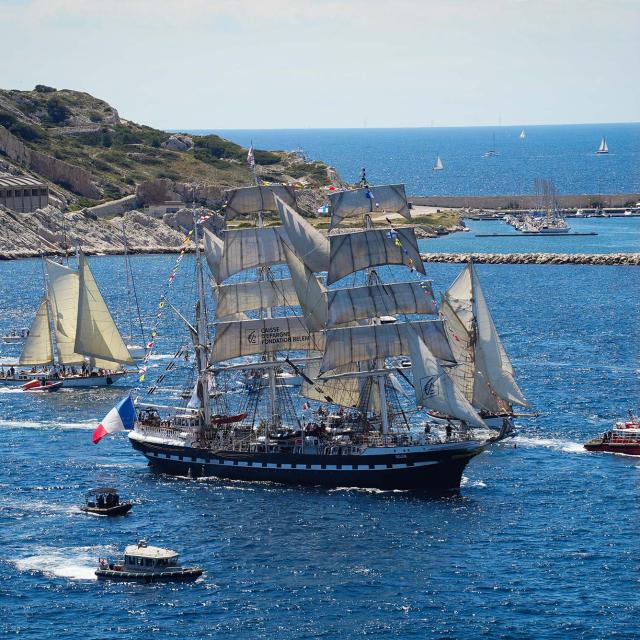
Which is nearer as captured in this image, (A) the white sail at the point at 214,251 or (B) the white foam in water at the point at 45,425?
(A) the white sail at the point at 214,251

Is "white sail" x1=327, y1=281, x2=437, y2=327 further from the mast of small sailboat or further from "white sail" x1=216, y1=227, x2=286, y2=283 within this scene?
the mast of small sailboat

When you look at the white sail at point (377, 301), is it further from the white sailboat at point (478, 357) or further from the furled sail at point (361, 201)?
the white sailboat at point (478, 357)

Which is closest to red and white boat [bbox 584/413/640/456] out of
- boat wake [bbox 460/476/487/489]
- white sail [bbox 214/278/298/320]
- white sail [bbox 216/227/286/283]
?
boat wake [bbox 460/476/487/489]

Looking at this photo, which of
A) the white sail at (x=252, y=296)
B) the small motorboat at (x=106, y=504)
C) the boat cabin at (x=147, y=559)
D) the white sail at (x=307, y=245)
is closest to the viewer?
the boat cabin at (x=147, y=559)

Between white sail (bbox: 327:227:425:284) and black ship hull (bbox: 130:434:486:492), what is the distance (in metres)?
11.7

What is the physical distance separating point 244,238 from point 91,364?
32503mm

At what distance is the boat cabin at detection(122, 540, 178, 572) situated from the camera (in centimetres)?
6956

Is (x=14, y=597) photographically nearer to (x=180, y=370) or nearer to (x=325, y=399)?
(x=325, y=399)

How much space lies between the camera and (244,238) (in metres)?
95.2

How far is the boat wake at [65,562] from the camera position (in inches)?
2776

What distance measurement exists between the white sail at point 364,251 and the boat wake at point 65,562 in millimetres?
25334

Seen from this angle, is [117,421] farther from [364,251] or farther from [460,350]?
[460,350]

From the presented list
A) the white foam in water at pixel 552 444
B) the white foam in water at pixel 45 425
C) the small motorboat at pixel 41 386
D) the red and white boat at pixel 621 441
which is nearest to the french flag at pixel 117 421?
the white foam in water at pixel 45 425

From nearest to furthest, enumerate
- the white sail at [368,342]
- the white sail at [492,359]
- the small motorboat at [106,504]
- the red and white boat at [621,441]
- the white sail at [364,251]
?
1. the small motorboat at [106,504]
2. the white sail at [368,342]
3. the white sail at [364,251]
4. the red and white boat at [621,441]
5. the white sail at [492,359]
